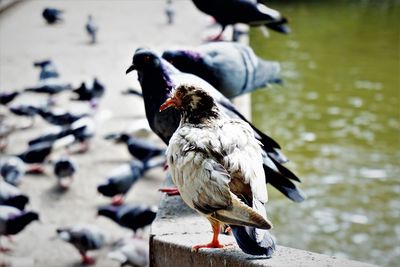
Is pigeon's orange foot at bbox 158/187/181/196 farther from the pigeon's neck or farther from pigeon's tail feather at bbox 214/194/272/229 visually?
pigeon's tail feather at bbox 214/194/272/229

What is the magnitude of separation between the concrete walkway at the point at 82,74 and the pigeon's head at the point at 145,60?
5.69ft

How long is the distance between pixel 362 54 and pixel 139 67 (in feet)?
32.7

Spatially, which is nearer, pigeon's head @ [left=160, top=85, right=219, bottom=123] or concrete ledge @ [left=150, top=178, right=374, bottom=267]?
pigeon's head @ [left=160, top=85, right=219, bottom=123]

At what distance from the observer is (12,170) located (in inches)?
212

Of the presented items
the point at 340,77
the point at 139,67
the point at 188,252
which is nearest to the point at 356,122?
the point at 340,77

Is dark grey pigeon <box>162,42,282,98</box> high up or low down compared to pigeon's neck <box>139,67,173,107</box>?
down

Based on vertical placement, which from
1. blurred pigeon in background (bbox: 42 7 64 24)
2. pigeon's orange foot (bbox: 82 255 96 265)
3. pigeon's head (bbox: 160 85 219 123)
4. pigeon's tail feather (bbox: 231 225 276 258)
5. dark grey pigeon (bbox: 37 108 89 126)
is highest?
pigeon's head (bbox: 160 85 219 123)

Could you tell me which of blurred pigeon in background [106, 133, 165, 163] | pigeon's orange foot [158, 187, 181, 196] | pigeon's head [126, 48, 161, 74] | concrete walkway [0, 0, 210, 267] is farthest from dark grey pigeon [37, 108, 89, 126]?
pigeon's orange foot [158, 187, 181, 196]

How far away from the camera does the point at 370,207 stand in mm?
6906

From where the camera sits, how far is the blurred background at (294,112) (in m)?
5.96

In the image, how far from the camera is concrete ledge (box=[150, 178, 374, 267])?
254 cm

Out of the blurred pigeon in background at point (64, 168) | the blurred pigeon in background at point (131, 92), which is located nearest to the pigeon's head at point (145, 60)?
the blurred pigeon in background at point (64, 168)

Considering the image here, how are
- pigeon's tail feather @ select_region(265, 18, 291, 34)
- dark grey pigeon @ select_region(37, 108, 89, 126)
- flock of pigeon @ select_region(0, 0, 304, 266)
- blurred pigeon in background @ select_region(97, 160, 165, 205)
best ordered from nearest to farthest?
flock of pigeon @ select_region(0, 0, 304, 266)
blurred pigeon in background @ select_region(97, 160, 165, 205)
pigeon's tail feather @ select_region(265, 18, 291, 34)
dark grey pigeon @ select_region(37, 108, 89, 126)

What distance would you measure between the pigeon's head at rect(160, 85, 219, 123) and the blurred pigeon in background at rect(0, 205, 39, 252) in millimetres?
2477
